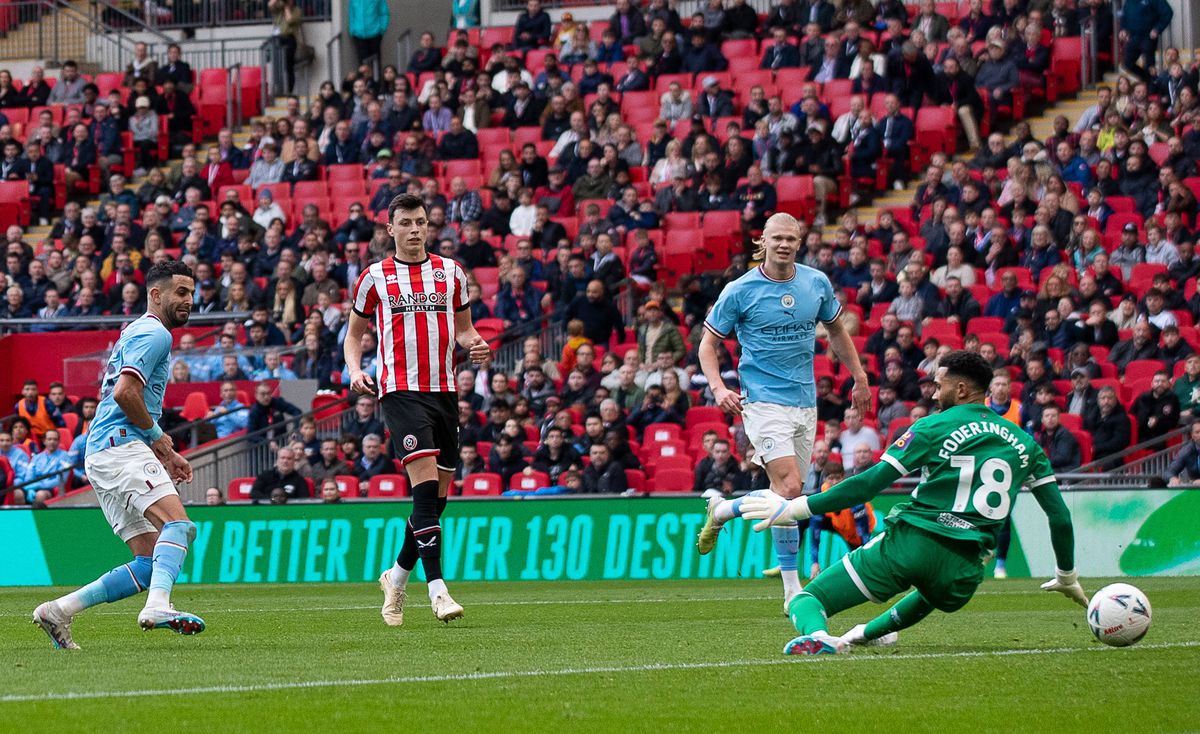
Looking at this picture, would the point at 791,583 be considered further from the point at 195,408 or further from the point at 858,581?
the point at 195,408

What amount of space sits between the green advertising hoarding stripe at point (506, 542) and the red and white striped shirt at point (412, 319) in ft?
26.0

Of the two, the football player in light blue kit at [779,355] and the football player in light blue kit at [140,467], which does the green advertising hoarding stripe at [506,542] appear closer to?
the football player in light blue kit at [779,355]

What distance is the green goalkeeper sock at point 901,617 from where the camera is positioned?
8375 millimetres

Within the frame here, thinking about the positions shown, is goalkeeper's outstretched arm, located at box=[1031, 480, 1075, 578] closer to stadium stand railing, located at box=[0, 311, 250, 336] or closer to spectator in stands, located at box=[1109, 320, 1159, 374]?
spectator in stands, located at box=[1109, 320, 1159, 374]

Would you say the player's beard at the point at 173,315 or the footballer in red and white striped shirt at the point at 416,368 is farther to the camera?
the footballer in red and white striped shirt at the point at 416,368

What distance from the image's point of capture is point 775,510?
7.71m

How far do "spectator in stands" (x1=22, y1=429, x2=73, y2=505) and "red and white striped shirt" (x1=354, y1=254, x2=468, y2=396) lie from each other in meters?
13.5

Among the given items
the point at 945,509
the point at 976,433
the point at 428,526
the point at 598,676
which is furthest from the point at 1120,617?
the point at 428,526

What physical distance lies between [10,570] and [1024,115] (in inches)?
593

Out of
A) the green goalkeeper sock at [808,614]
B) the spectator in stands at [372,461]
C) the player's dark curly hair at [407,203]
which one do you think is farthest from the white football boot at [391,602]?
the spectator in stands at [372,461]

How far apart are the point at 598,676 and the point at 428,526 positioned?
3.37 metres

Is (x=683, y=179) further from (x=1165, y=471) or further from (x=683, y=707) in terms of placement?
(x=683, y=707)

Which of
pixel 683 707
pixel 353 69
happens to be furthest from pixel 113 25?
pixel 683 707

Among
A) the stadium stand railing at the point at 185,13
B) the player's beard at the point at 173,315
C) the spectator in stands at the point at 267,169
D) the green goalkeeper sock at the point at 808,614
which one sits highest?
the stadium stand railing at the point at 185,13
